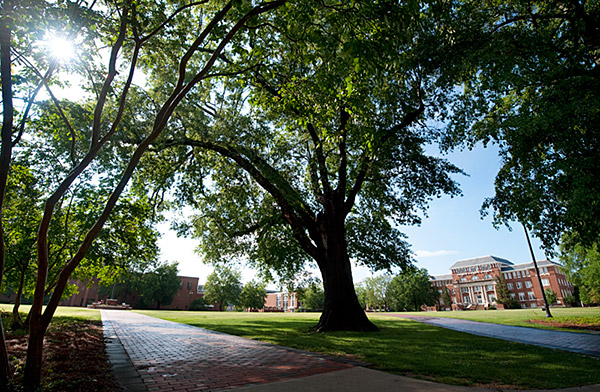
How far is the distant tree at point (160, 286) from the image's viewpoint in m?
61.3

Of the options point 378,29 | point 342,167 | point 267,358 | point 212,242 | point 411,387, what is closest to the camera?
point 411,387

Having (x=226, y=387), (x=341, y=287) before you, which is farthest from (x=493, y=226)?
(x=226, y=387)

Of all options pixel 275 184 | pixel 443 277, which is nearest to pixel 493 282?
pixel 443 277

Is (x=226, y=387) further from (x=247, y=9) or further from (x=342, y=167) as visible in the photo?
(x=342, y=167)

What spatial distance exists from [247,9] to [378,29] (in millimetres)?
2310

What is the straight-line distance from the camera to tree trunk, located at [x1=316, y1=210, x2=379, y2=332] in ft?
42.5

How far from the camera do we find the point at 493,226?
11.5 metres

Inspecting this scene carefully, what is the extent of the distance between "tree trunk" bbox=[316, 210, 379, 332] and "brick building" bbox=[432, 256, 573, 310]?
77934 mm

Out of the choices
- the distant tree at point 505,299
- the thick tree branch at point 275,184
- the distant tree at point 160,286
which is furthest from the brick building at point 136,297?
the distant tree at point 505,299

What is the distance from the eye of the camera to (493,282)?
282 ft

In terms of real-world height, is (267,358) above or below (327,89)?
below

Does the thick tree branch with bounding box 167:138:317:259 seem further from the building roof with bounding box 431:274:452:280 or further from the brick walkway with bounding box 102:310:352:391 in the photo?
the building roof with bounding box 431:274:452:280

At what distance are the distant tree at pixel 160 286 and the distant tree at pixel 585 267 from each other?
64508mm

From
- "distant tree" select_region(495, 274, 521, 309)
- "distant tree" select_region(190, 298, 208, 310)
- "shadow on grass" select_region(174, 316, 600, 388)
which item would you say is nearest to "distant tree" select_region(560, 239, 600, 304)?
"shadow on grass" select_region(174, 316, 600, 388)
